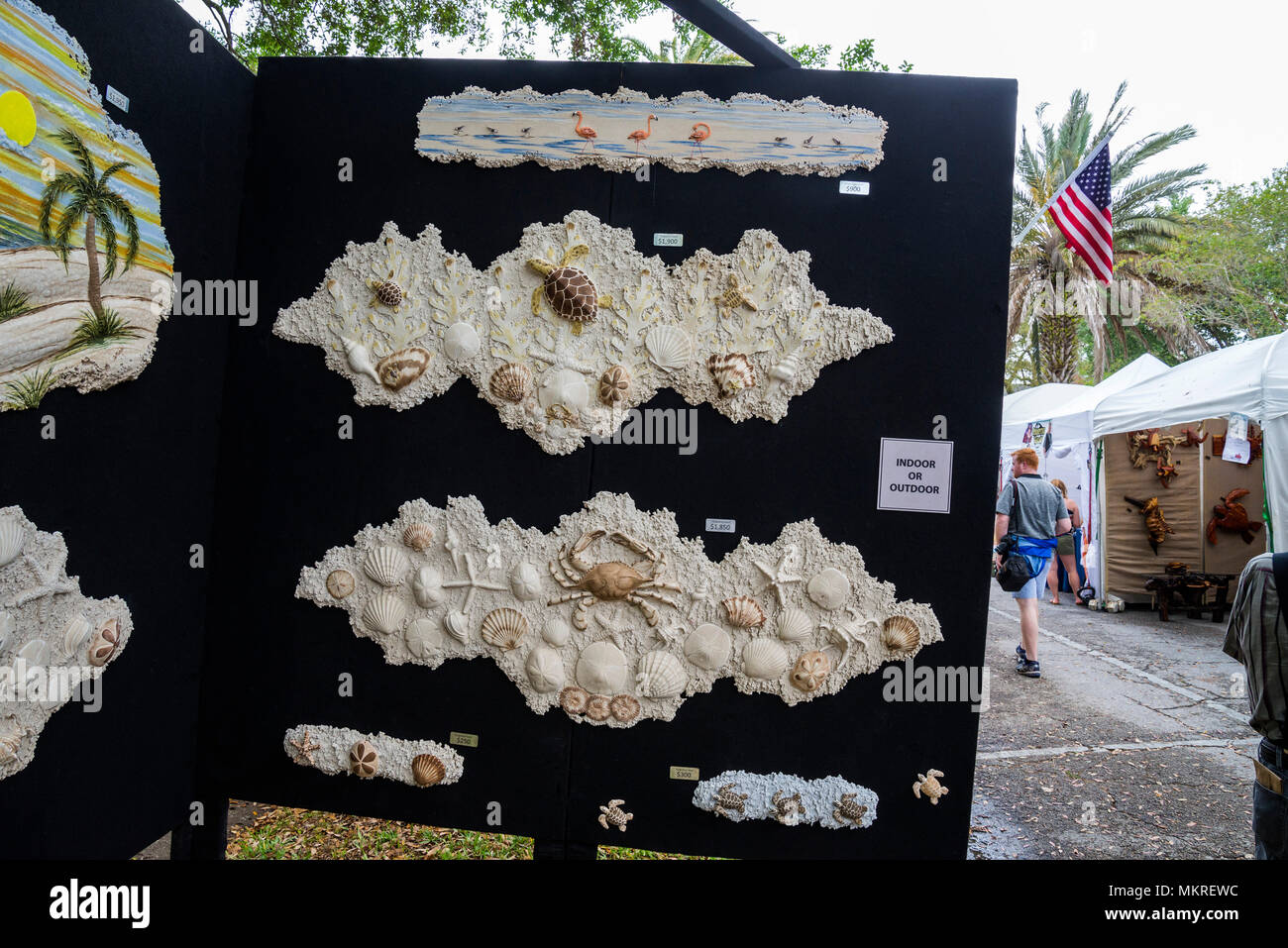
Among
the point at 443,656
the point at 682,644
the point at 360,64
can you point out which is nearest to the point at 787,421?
the point at 682,644

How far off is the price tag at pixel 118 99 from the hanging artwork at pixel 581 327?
705mm

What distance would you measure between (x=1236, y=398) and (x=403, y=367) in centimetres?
670

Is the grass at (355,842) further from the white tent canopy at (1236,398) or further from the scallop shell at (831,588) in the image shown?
the white tent canopy at (1236,398)

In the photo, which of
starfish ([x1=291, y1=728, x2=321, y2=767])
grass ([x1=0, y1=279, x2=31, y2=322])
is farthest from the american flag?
grass ([x1=0, y1=279, x2=31, y2=322])

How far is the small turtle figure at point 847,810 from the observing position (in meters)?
2.24

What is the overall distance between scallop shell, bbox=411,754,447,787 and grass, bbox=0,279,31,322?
170 cm

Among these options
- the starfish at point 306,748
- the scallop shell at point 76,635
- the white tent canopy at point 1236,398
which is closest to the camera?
the scallop shell at point 76,635

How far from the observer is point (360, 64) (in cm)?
249

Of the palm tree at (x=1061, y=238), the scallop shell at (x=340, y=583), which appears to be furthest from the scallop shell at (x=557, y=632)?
the palm tree at (x=1061, y=238)

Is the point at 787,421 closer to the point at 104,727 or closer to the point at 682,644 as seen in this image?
the point at 682,644

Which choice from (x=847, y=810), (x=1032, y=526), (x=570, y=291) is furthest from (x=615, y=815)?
(x=1032, y=526)

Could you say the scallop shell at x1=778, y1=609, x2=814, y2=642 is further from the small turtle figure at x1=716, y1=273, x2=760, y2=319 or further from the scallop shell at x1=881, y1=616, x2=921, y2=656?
the small turtle figure at x1=716, y1=273, x2=760, y2=319

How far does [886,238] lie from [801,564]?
110 cm

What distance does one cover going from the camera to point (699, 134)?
2.31 meters
